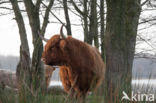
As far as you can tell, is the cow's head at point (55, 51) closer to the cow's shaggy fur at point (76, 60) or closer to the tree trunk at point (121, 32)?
the cow's shaggy fur at point (76, 60)

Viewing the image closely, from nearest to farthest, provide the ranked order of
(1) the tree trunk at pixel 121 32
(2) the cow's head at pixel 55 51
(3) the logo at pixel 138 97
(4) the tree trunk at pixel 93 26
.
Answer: (3) the logo at pixel 138 97
(2) the cow's head at pixel 55 51
(1) the tree trunk at pixel 121 32
(4) the tree trunk at pixel 93 26

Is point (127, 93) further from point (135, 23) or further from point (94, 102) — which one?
point (135, 23)

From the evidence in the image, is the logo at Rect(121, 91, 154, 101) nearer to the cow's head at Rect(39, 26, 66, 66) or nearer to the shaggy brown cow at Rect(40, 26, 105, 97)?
the shaggy brown cow at Rect(40, 26, 105, 97)

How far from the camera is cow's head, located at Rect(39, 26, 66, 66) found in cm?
538

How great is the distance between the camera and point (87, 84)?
5750 mm

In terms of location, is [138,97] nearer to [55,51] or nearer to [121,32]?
[55,51]

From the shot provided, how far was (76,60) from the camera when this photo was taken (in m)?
5.64

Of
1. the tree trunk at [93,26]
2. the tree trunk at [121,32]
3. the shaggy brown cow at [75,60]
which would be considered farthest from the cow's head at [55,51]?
the tree trunk at [93,26]

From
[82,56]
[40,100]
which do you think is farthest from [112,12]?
[40,100]

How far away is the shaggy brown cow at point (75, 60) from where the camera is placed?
5.43 m

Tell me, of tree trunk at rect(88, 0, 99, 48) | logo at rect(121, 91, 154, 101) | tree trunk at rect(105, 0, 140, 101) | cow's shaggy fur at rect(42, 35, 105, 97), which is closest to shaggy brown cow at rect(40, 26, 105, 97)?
cow's shaggy fur at rect(42, 35, 105, 97)

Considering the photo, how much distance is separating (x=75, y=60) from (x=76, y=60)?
0.07 feet

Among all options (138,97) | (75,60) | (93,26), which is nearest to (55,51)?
(75,60)

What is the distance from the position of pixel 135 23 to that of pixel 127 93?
11.5 ft
